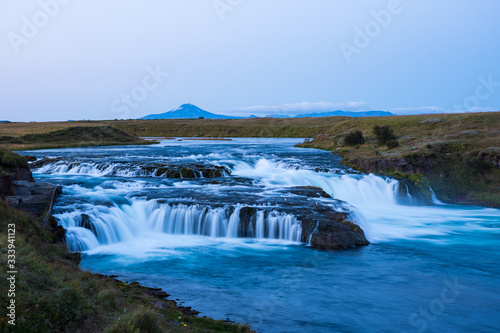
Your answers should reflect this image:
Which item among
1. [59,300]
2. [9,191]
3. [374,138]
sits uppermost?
[374,138]

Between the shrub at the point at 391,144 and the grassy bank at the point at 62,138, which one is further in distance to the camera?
the grassy bank at the point at 62,138

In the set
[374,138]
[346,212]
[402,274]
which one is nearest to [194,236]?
[346,212]

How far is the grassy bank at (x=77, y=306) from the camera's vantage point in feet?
20.6

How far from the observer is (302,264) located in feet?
46.3

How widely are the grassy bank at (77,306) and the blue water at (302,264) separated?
1445 millimetres

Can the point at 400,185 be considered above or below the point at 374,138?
below

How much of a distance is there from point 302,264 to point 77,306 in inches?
340

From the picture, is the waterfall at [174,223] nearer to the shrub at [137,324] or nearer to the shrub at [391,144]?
the shrub at [137,324]

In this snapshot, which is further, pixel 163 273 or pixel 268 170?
pixel 268 170

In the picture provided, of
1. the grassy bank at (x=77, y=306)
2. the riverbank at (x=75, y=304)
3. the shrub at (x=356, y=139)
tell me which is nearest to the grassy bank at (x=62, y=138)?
the shrub at (x=356, y=139)

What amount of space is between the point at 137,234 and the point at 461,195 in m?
21.3

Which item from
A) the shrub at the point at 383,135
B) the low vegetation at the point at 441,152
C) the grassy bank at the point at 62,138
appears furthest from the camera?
the grassy bank at the point at 62,138

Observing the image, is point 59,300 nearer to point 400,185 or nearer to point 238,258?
point 238,258

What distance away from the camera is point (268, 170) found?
112ft
